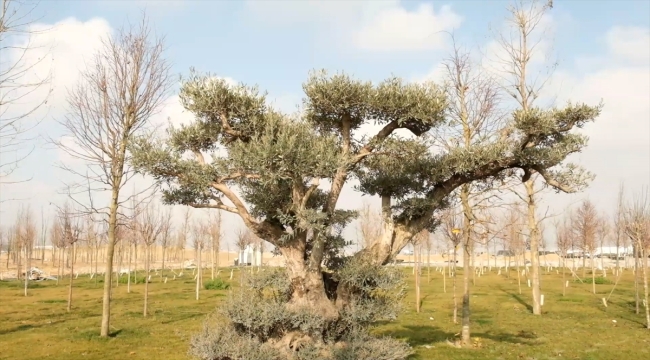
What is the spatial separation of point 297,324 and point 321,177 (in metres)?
3.06

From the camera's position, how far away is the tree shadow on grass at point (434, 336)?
16.5m

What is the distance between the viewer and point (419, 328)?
763 inches

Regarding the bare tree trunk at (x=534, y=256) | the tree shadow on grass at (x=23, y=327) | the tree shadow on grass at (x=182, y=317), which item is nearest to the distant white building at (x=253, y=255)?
the tree shadow on grass at (x=182, y=317)

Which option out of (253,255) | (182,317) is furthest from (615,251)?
(182,317)

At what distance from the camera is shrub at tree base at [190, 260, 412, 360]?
1025cm

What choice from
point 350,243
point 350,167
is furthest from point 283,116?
point 350,243

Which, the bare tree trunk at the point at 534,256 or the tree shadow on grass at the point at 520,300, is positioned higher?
the bare tree trunk at the point at 534,256

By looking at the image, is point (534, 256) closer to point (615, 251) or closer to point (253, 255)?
point (253, 255)

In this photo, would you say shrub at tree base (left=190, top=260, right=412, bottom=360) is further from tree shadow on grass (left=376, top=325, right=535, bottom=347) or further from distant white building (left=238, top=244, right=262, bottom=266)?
distant white building (left=238, top=244, right=262, bottom=266)

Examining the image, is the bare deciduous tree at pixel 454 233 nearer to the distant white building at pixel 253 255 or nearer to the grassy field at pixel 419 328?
the grassy field at pixel 419 328

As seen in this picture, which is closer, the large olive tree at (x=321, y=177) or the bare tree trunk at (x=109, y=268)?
the large olive tree at (x=321, y=177)

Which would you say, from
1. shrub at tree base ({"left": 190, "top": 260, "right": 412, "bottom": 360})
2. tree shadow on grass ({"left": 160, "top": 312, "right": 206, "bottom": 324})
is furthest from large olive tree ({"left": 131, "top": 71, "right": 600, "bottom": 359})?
tree shadow on grass ({"left": 160, "top": 312, "right": 206, "bottom": 324})

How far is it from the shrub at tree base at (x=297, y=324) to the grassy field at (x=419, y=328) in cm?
105

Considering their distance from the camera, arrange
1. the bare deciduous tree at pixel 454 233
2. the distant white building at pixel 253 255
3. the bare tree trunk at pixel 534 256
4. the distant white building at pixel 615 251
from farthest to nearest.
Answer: the distant white building at pixel 615 251, the distant white building at pixel 253 255, the bare tree trunk at pixel 534 256, the bare deciduous tree at pixel 454 233
